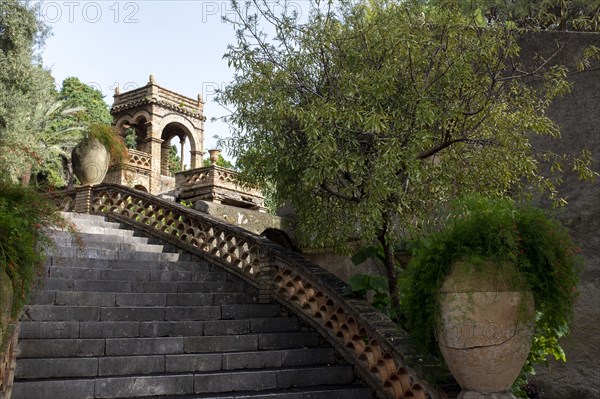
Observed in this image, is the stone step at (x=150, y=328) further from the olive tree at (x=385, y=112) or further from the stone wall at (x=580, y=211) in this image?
the stone wall at (x=580, y=211)

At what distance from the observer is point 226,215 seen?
12.1 m

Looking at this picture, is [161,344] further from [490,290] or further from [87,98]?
[87,98]

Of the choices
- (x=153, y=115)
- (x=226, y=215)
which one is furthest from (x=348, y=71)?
(x=153, y=115)

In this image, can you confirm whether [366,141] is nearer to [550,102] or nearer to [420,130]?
[420,130]

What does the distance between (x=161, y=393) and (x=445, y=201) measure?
3732 millimetres

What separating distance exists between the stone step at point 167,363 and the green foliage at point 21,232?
1.28m

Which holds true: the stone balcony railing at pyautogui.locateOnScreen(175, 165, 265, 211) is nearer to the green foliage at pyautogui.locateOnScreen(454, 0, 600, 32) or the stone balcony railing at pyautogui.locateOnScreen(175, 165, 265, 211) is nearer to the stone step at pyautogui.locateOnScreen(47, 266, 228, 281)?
the green foliage at pyautogui.locateOnScreen(454, 0, 600, 32)

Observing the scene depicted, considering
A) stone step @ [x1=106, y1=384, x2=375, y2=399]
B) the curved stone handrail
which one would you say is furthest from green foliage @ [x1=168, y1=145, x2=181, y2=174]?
stone step @ [x1=106, y1=384, x2=375, y2=399]

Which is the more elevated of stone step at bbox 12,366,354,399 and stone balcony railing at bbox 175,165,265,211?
stone balcony railing at bbox 175,165,265,211

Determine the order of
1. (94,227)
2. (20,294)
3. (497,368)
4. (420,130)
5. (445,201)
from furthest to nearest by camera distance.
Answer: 1. (94,227)
2. (445,201)
3. (420,130)
4. (497,368)
5. (20,294)

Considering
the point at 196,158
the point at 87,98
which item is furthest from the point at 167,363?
the point at 87,98

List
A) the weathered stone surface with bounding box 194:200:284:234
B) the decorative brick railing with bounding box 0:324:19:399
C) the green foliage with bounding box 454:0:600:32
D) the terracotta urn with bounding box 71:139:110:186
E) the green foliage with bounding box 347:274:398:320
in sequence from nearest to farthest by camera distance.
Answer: the decorative brick railing with bounding box 0:324:19:399
the green foliage with bounding box 347:274:398:320
the green foliage with bounding box 454:0:600:32
the weathered stone surface with bounding box 194:200:284:234
the terracotta urn with bounding box 71:139:110:186

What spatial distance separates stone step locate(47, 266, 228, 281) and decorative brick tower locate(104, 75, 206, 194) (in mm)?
24439

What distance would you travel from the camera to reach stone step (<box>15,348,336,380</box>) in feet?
18.4
